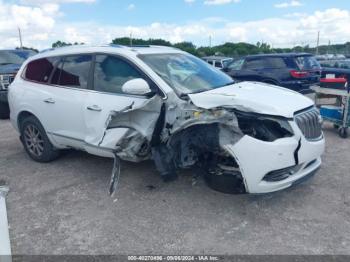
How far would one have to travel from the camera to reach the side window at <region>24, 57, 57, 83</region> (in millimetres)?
5020

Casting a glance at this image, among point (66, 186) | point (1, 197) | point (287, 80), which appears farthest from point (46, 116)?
point (287, 80)

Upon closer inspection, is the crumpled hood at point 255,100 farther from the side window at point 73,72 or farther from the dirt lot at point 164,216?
the side window at point 73,72

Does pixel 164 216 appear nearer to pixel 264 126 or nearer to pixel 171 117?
pixel 171 117

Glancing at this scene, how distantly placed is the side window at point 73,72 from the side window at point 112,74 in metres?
0.18

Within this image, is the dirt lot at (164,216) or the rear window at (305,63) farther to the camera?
the rear window at (305,63)

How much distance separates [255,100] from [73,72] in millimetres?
2640

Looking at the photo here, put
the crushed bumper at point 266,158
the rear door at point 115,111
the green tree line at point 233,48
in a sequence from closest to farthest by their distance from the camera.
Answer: the crushed bumper at point 266,158 < the rear door at point 115,111 < the green tree line at point 233,48

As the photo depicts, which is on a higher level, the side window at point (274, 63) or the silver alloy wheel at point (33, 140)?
the side window at point (274, 63)

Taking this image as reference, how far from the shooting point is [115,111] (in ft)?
13.1

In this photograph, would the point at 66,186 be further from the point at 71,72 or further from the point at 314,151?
the point at 314,151

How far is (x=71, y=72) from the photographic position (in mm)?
4734

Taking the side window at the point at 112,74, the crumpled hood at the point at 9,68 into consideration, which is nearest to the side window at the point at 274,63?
the side window at the point at 112,74

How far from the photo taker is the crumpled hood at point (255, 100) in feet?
11.3

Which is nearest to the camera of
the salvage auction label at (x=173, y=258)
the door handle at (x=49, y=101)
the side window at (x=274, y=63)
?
the salvage auction label at (x=173, y=258)
